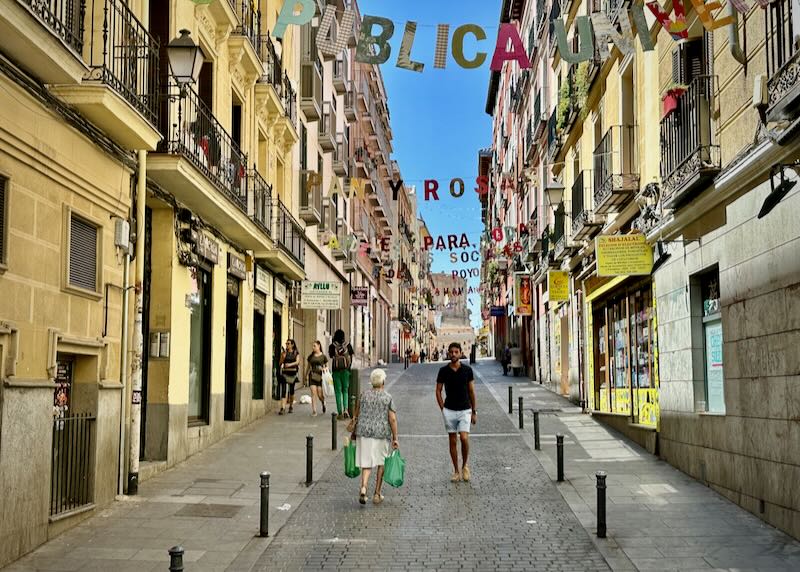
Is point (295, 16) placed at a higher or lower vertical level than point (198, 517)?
higher

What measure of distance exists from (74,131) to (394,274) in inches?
1976

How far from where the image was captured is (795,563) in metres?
8.02

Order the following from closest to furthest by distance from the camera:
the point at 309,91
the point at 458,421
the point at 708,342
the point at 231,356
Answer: the point at 708,342 → the point at 458,421 → the point at 231,356 → the point at 309,91

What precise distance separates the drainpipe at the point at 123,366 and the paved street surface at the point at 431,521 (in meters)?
0.39

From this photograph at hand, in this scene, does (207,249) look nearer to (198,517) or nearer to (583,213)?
(198,517)

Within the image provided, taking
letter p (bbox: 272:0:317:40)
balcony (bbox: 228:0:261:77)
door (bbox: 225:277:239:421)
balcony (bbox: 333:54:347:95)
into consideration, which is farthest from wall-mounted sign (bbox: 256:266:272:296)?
balcony (bbox: 333:54:347:95)

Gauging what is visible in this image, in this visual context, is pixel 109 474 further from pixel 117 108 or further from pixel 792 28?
pixel 792 28

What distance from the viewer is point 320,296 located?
23.3m

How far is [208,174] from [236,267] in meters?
3.91

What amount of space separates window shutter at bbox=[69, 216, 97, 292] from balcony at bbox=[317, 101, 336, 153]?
21.4m

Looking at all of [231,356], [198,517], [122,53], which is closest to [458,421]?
[198,517]

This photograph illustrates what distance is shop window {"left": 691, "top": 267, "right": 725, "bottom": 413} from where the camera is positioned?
39.0ft

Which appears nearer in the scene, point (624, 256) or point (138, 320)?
point (138, 320)

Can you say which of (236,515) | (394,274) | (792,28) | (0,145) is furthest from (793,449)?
(394,274)
